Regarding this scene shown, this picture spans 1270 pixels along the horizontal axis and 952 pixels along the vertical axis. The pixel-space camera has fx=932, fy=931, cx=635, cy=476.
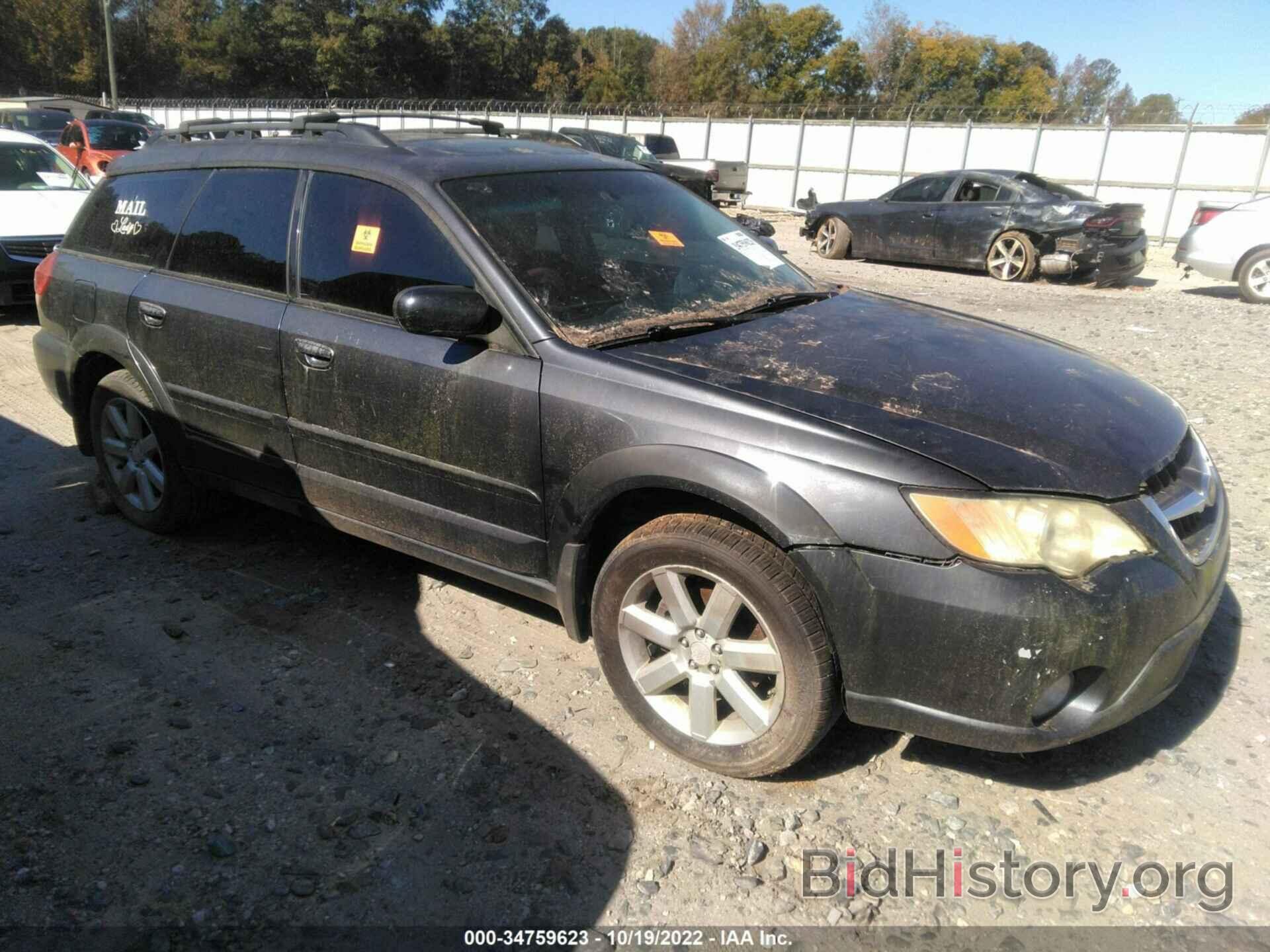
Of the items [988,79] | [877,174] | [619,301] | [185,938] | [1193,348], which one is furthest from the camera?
[988,79]

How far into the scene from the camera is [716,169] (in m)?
22.4

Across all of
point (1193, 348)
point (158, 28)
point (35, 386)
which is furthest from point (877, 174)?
point (158, 28)

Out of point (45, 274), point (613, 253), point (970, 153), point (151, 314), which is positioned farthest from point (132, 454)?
point (970, 153)

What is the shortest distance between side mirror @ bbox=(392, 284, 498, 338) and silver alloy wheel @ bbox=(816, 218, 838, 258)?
44.8ft

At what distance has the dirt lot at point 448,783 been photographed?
2.37m

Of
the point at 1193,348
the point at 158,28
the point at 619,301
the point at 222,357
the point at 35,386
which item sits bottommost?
the point at 35,386

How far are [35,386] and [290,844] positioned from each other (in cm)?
598

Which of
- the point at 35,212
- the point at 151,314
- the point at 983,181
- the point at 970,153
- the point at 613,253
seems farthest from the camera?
the point at 970,153

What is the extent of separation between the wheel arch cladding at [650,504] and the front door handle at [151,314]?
2210 millimetres

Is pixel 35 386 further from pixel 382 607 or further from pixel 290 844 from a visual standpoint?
pixel 290 844

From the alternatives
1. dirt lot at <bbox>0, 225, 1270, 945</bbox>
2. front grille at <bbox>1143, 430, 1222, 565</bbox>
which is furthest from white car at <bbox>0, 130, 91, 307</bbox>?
front grille at <bbox>1143, 430, 1222, 565</bbox>

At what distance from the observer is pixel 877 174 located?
2509 centimetres

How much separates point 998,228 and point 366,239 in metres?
12.1

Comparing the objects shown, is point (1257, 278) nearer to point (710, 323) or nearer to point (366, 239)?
point (710, 323)
